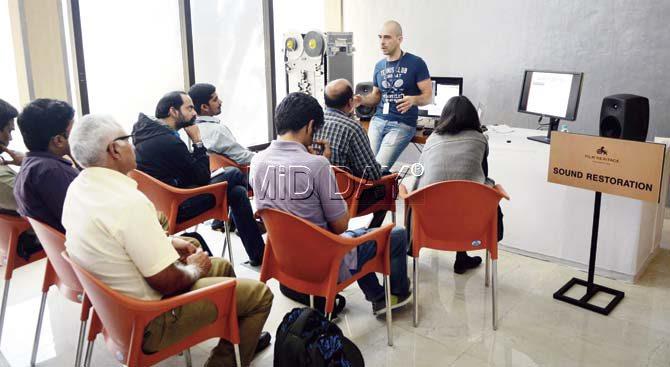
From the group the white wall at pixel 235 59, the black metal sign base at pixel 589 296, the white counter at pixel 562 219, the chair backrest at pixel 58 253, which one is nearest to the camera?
the chair backrest at pixel 58 253

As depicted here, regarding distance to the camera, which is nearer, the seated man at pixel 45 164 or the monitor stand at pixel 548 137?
the seated man at pixel 45 164

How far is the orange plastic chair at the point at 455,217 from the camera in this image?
2703 millimetres

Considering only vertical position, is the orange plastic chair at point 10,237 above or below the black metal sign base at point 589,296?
above

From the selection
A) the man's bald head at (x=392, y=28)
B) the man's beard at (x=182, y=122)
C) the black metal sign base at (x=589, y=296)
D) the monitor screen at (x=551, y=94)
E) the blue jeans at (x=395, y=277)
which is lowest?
the black metal sign base at (x=589, y=296)

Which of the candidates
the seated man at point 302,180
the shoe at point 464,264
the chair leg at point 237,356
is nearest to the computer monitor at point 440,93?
the shoe at point 464,264

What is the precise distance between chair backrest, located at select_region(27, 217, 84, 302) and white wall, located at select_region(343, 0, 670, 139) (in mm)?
4567

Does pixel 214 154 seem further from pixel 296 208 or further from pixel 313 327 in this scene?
pixel 313 327

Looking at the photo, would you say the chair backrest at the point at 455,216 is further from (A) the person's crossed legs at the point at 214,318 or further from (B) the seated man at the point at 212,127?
(B) the seated man at the point at 212,127

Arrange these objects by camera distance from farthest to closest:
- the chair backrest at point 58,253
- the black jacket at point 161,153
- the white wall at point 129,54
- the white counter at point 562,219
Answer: the white wall at point 129,54 < the white counter at point 562,219 < the black jacket at point 161,153 < the chair backrest at point 58,253

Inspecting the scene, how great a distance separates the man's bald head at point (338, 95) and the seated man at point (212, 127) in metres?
1.02

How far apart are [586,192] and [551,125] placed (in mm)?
831

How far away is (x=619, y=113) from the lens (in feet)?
10.2

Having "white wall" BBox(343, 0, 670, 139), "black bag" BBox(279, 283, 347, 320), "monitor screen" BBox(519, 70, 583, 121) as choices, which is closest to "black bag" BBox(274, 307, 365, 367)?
"black bag" BBox(279, 283, 347, 320)

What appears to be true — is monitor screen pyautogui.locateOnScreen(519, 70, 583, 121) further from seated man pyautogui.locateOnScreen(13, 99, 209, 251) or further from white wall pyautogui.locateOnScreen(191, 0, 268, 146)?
white wall pyautogui.locateOnScreen(191, 0, 268, 146)
